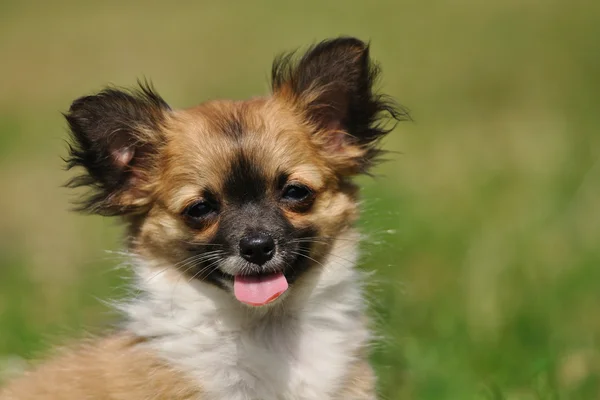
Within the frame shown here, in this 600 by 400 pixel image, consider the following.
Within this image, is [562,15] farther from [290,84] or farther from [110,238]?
[290,84]

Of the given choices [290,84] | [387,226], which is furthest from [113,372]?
[387,226]

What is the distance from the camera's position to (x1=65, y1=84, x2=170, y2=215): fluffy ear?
5000mm

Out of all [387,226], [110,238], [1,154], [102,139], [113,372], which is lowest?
[1,154]

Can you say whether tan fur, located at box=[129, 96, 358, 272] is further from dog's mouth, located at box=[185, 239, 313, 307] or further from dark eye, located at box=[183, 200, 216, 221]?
dog's mouth, located at box=[185, 239, 313, 307]

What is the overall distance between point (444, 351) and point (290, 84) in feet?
6.83

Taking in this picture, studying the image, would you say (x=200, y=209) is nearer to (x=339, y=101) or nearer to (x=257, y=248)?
(x=257, y=248)

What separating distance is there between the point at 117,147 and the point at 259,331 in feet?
4.19

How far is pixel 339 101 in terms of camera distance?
17.4ft

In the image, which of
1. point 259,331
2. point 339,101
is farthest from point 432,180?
point 259,331

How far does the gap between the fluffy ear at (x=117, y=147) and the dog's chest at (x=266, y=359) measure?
87 centimetres

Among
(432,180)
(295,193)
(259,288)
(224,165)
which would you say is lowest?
(432,180)

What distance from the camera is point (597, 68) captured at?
40.8 ft

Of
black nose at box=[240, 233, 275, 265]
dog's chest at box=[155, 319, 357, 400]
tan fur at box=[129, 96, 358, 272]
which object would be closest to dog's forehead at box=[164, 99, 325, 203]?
tan fur at box=[129, 96, 358, 272]

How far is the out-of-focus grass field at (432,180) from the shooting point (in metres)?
6.20
